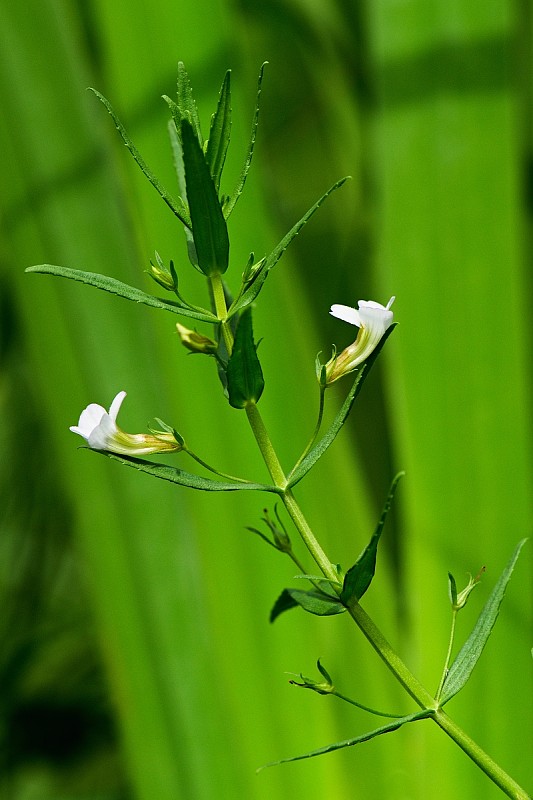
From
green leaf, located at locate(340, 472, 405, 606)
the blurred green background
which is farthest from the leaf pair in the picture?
the blurred green background

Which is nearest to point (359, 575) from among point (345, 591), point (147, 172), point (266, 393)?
point (345, 591)

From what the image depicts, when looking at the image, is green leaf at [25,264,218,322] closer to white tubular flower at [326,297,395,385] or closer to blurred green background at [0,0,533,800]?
white tubular flower at [326,297,395,385]

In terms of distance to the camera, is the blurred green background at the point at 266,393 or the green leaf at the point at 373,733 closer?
the green leaf at the point at 373,733

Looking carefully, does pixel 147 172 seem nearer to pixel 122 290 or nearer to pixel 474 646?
pixel 122 290

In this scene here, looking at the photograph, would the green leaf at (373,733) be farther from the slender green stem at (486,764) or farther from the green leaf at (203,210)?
the green leaf at (203,210)

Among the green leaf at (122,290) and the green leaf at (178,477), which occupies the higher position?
the green leaf at (122,290)

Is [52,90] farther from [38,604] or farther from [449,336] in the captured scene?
[38,604]

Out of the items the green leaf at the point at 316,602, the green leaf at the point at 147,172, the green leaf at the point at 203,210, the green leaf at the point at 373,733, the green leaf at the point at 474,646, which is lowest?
the green leaf at the point at 373,733

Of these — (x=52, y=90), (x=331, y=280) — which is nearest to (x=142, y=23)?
(x=52, y=90)

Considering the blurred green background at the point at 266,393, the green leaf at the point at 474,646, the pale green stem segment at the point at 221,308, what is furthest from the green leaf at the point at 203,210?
the blurred green background at the point at 266,393
